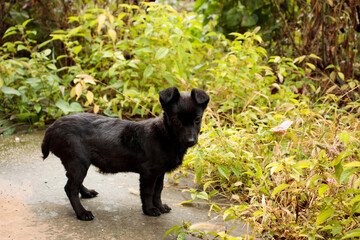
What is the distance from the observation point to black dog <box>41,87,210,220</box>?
3.31 metres

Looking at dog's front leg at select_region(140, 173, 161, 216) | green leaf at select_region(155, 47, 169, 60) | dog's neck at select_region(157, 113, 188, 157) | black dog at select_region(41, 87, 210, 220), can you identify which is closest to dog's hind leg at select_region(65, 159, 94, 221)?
black dog at select_region(41, 87, 210, 220)

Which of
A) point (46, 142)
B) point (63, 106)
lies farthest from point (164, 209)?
point (63, 106)

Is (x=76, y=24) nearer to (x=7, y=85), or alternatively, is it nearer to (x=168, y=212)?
(x=7, y=85)

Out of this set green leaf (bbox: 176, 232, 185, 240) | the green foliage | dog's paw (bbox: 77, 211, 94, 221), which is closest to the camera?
green leaf (bbox: 176, 232, 185, 240)

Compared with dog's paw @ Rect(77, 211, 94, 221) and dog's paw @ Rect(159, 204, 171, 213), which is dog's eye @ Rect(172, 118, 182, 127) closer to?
dog's paw @ Rect(159, 204, 171, 213)

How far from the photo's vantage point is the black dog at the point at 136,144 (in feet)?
10.8

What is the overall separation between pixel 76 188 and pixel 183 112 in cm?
112

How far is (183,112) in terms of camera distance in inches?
130

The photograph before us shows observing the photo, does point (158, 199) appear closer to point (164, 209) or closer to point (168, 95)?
point (164, 209)

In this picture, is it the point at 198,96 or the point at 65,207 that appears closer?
the point at 198,96

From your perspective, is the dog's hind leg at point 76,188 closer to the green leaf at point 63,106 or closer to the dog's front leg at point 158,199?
the dog's front leg at point 158,199

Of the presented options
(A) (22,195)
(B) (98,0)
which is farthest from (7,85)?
(A) (22,195)

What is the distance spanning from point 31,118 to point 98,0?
2.41 metres

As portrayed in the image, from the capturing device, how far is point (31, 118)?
5.76 meters
